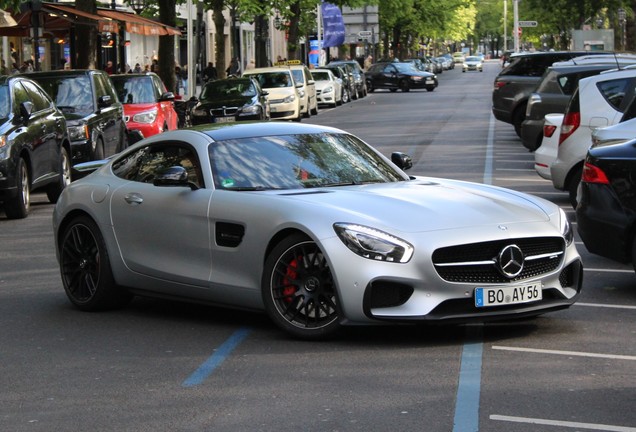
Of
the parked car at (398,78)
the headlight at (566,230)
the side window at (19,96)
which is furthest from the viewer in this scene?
the parked car at (398,78)

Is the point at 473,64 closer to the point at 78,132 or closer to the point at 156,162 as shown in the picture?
the point at 78,132

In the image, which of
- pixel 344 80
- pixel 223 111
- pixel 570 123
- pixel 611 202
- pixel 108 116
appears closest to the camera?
pixel 611 202

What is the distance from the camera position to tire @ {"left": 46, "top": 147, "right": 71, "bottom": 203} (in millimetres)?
19531

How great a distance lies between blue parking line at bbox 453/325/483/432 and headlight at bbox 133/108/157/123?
18482mm

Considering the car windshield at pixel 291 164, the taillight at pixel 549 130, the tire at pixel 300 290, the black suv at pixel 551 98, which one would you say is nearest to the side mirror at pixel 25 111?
the taillight at pixel 549 130

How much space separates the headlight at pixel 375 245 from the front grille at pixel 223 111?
2544 centimetres

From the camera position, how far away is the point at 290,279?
866 centimetres

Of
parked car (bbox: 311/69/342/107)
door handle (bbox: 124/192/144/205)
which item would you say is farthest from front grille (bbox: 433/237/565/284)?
parked car (bbox: 311/69/342/107)

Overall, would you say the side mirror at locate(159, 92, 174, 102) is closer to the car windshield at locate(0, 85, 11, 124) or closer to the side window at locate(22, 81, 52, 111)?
the side window at locate(22, 81, 52, 111)

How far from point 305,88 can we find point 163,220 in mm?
35432

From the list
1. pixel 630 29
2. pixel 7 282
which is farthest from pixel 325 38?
pixel 7 282

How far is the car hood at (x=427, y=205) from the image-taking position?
8477mm

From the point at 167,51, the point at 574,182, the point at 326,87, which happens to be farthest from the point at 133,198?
the point at 326,87

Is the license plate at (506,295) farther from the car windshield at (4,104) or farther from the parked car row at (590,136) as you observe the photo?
the car windshield at (4,104)
